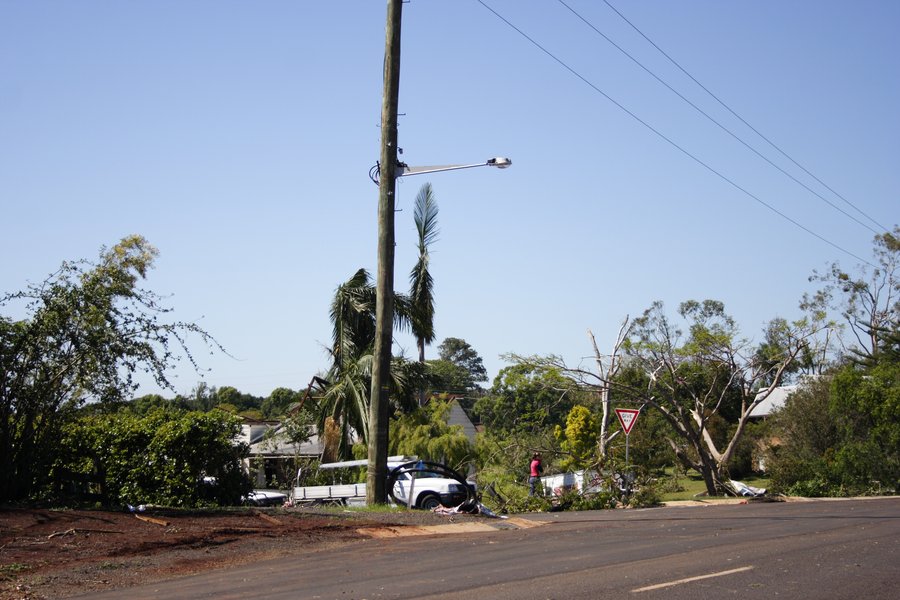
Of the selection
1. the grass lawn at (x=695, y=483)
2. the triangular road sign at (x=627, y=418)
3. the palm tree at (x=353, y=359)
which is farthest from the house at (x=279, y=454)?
the grass lawn at (x=695, y=483)

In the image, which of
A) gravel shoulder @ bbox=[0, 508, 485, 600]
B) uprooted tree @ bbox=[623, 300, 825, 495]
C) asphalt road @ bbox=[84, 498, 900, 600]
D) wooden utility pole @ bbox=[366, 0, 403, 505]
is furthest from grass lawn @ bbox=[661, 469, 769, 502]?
gravel shoulder @ bbox=[0, 508, 485, 600]

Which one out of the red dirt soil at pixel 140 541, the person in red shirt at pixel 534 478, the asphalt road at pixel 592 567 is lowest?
the asphalt road at pixel 592 567

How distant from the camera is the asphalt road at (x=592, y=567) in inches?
316

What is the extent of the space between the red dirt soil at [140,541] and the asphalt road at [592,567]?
1.85ft

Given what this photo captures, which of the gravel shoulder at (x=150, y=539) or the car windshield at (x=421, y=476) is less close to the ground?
the car windshield at (x=421, y=476)

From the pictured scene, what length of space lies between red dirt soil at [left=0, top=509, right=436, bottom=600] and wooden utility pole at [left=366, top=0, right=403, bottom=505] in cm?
168

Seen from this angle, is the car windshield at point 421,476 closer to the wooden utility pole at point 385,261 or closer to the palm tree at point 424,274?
the wooden utility pole at point 385,261

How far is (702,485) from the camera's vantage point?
3706 centimetres

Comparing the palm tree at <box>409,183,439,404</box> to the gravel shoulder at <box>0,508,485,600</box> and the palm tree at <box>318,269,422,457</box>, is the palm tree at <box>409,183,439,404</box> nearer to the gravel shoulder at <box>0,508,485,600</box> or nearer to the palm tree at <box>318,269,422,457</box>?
the palm tree at <box>318,269,422,457</box>

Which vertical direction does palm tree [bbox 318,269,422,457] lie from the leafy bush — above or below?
above

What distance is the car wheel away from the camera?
18.6m

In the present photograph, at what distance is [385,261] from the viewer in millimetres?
15938

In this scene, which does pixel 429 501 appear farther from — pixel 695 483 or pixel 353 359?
pixel 695 483

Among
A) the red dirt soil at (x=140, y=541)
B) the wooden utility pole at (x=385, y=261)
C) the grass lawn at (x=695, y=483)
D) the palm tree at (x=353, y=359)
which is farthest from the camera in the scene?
the grass lawn at (x=695, y=483)
